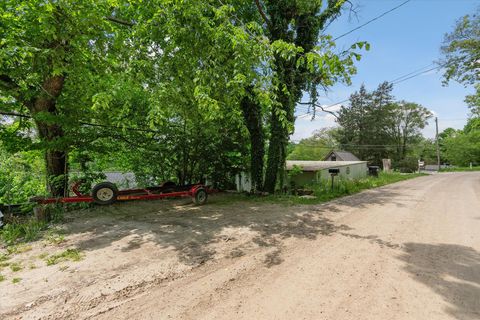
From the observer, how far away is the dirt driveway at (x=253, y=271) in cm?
254

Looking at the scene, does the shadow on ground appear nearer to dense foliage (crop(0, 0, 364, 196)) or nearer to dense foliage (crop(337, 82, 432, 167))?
dense foliage (crop(0, 0, 364, 196))

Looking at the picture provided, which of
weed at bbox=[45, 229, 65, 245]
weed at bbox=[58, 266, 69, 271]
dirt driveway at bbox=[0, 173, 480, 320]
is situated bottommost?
dirt driveway at bbox=[0, 173, 480, 320]

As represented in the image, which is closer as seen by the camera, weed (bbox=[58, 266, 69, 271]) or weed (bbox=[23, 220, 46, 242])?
weed (bbox=[58, 266, 69, 271])

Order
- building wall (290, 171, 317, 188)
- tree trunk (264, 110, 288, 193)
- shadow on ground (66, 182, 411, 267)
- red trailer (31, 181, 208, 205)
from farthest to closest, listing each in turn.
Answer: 1. building wall (290, 171, 317, 188)
2. tree trunk (264, 110, 288, 193)
3. red trailer (31, 181, 208, 205)
4. shadow on ground (66, 182, 411, 267)

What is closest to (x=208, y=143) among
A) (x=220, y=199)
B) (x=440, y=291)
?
(x=220, y=199)

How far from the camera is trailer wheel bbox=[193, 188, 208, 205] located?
25.2ft

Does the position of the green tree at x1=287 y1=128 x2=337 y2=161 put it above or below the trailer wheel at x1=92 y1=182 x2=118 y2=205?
above

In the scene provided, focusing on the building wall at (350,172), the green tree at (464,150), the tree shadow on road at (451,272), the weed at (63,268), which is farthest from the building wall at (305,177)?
the green tree at (464,150)

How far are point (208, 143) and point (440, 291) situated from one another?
24.6 ft

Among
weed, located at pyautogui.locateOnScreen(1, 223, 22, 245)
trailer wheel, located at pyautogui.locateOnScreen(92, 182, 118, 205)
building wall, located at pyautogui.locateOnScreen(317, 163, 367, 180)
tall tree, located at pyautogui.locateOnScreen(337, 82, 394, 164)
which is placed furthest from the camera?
tall tree, located at pyautogui.locateOnScreen(337, 82, 394, 164)

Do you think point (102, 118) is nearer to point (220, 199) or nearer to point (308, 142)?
point (220, 199)

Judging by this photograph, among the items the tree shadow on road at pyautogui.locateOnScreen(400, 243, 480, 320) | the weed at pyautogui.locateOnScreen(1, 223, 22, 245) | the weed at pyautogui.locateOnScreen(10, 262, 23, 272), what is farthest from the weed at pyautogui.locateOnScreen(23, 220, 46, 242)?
the tree shadow on road at pyautogui.locateOnScreen(400, 243, 480, 320)

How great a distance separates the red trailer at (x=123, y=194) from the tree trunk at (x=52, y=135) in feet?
1.49

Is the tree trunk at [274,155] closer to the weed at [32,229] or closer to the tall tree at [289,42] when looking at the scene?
the tall tree at [289,42]
